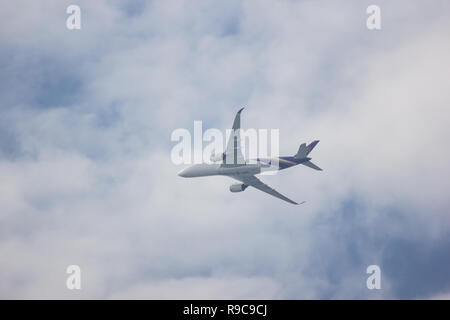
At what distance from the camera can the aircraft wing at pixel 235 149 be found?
86625mm

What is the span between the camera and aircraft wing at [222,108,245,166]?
86.6 metres

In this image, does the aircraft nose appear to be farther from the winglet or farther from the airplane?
the winglet

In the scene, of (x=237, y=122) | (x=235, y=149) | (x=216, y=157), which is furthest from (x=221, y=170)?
(x=237, y=122)

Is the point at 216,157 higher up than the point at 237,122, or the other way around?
the point at 237,122

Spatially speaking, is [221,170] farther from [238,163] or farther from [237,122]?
[237,122]

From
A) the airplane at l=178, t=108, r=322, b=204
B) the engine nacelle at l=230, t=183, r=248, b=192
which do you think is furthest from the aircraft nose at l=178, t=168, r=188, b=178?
the engine nacelle at l=230, t=183, r=248, b=192

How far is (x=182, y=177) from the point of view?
96000mm

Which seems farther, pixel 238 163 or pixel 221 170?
pixel 221 170

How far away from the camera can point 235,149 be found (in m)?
88.9

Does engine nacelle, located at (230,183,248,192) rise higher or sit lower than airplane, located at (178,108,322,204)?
lower
